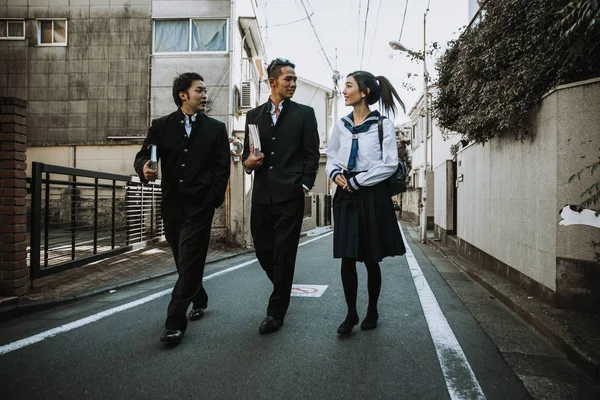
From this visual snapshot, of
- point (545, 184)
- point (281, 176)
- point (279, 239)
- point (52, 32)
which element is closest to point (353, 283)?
point (279, 239)

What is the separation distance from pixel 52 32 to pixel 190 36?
4704 millimetres

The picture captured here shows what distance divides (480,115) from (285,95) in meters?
3.33

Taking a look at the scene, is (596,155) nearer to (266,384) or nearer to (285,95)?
(285,95)

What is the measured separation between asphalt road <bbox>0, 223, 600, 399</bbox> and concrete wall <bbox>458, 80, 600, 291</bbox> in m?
0.79

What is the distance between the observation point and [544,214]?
417 centimetres

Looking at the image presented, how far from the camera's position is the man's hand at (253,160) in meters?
3.31

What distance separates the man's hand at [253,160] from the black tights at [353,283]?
100 cm

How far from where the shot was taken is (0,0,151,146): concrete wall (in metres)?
14.4

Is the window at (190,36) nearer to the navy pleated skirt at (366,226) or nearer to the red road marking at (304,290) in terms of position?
the red road marking at (304,290)

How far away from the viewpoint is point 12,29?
14625mm

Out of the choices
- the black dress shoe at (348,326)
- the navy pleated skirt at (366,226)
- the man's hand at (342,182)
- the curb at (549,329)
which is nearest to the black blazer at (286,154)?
the man's hand at (342,182)

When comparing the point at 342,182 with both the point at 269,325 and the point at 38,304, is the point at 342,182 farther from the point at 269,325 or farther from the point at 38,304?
the point at 38,304

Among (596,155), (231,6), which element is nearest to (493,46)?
(596,155)

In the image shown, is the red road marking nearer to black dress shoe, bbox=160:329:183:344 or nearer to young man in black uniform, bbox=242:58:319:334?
young man in black uniform, bbox=242:58:319:334
